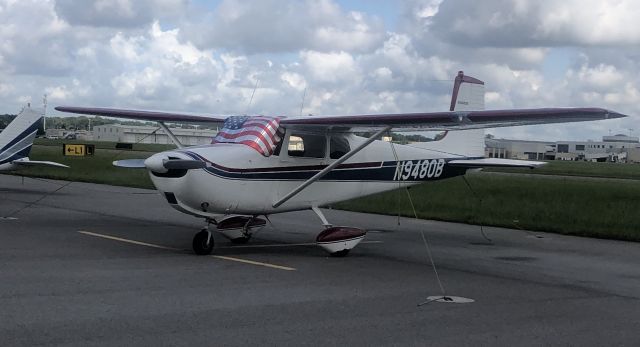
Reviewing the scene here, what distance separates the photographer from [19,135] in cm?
2136

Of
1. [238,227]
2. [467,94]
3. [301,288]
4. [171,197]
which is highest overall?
[467,94]

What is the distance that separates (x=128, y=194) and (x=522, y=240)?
40.9 feet

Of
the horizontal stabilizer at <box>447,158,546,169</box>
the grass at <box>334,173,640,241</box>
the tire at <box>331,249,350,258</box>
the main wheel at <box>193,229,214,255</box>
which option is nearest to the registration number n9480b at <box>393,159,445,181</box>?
the horizontal stabilizer at <box>447,158,546,169</box>

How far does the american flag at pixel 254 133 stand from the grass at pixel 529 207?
449 centimetres

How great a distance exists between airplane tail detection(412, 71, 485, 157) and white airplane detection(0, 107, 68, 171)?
11962mm

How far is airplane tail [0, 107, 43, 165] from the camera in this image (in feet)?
69.2

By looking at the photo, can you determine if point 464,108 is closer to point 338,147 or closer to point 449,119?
point 338,147

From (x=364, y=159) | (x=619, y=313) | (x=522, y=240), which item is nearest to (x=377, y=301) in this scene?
(x=619, y=313)

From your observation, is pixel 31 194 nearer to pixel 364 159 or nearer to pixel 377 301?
pixel 364 159

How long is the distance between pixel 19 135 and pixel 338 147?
11.9 metres

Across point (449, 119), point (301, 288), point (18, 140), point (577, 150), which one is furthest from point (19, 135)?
point (577, 150)

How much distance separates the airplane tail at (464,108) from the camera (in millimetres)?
15594

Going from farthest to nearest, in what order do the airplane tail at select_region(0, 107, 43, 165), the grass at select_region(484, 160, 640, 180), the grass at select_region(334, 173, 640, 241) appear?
the grass at select_region(484, 160, 640, 180), the airplane tail at select_region(0, 107, 43, 165), the grass at select_region(334, 173, 640, 241)

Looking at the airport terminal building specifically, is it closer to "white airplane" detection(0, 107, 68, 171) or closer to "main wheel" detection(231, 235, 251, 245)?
"white airplane" detection(0, 107, 68, 171)
